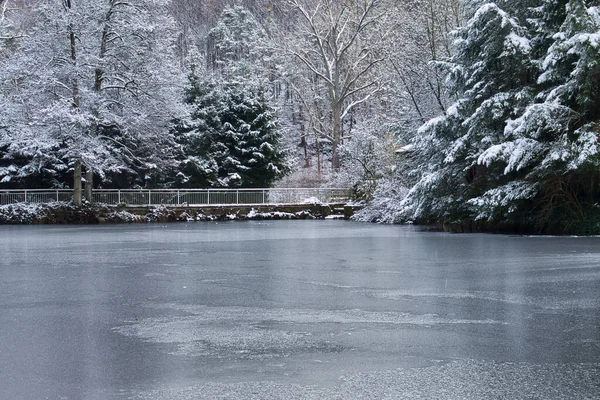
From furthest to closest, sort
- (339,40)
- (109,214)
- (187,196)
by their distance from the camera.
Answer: (339,40) < (187,196) < (109,214)

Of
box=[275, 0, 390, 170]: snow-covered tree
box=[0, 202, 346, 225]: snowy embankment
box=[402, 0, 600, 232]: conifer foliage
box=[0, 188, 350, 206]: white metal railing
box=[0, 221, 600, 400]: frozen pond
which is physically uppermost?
box=[275, 0, 390, 170]: snow-covered tree

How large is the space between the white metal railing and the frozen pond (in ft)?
76.3

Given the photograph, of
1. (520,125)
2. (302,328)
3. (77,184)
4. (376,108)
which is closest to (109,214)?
(77,184)

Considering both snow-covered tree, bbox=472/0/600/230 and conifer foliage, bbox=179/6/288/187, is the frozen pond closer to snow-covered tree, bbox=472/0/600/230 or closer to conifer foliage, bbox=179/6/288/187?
snow-covered tree, bbox=472/0/600/230

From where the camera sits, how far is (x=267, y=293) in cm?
992

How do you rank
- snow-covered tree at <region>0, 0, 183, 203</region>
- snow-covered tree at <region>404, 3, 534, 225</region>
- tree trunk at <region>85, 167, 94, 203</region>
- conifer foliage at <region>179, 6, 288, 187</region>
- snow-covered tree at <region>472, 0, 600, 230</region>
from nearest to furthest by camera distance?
snow-covered tree at <region>472, 0, 600, 230</region> < snow-covered tree at <region>404, 3, 534, 225</region> < snow-covered tree at <region>0, 0, 183, 203</region> < tree trunk at <region>85, 167, 94, 203</region> < conifer foliage at <region>179, 6, 288, 187</region>

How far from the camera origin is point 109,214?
34812 millimetres

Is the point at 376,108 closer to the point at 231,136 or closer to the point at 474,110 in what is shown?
the point at 231,136

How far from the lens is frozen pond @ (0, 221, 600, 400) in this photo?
5297 millimetres

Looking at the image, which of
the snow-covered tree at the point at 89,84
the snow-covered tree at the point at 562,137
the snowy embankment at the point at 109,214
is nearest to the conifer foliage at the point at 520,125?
the snow-covered tree at the point at 562,137

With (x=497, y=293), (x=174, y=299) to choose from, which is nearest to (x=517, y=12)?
(x=497, y=293)

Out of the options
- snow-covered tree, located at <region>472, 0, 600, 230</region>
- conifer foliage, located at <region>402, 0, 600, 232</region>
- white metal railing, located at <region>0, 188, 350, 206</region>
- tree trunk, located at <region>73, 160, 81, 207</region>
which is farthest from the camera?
white metal railing, located at <region>0, 188, 350, 206</region>

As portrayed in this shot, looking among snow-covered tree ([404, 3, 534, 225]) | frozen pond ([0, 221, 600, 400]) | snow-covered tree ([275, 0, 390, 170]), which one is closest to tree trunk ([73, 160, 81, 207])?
snow-covered tree ([275, 0, 390, 170])

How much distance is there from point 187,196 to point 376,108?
25.5m
